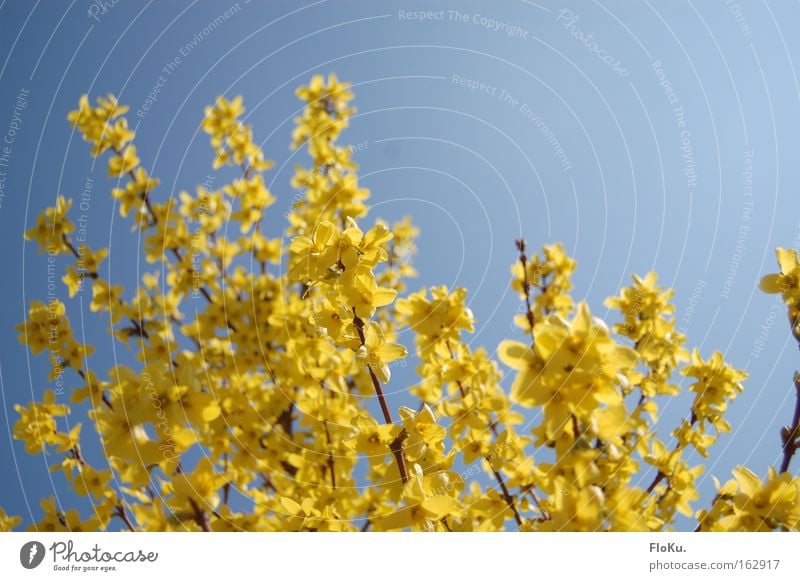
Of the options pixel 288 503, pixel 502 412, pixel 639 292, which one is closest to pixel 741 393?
pixel 639 292

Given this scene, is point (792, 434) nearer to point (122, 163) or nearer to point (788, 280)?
point (788, 280)

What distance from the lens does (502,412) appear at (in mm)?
2559

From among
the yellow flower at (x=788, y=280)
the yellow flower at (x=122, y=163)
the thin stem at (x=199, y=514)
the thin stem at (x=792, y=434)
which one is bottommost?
the thin stem at (x=792, y=434)

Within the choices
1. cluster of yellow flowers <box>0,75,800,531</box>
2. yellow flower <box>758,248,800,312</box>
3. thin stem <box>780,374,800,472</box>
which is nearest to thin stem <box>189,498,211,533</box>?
cluster of yellow flowers <box>0,75,800,531</box>

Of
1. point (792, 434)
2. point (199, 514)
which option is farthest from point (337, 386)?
point (792, 434)

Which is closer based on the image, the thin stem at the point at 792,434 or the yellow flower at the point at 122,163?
the thin stem at the point at 792,434

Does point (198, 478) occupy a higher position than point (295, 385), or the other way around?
point (295, 385)

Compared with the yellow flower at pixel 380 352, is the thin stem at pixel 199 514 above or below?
below

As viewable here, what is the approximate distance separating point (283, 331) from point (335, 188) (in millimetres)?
1288
